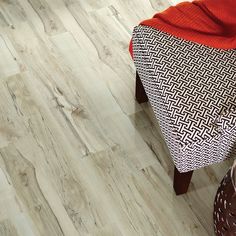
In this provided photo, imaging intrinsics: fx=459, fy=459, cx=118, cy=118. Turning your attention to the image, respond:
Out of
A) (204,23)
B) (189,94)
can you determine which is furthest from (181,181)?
(204,23)

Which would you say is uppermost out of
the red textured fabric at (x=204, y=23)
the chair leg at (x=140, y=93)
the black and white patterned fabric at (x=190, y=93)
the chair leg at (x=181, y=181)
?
the red textured fabric at (x=204, y=23)

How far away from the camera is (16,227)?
4.58 feet

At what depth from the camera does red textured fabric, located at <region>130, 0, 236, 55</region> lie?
1379 millimetres

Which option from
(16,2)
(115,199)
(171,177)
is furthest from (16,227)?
(16,2)

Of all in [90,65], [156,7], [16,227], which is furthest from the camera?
[156,7]

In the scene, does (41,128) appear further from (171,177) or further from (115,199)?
(171,177)

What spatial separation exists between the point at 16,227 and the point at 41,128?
0.38m

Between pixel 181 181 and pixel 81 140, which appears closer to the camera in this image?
pixel 181 181

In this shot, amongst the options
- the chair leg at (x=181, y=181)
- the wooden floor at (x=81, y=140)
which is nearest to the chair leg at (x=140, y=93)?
the wooden floor at (x=81, y=140)

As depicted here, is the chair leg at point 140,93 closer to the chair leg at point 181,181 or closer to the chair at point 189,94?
the chair at point 189,94

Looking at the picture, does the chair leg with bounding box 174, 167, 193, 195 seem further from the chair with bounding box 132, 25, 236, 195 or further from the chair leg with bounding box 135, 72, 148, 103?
the chair leg with bounding box 135, 72, 148, 103

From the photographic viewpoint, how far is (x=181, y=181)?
1.39 meters

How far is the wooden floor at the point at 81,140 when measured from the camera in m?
1.41

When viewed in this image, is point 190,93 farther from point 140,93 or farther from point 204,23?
point 140,93
